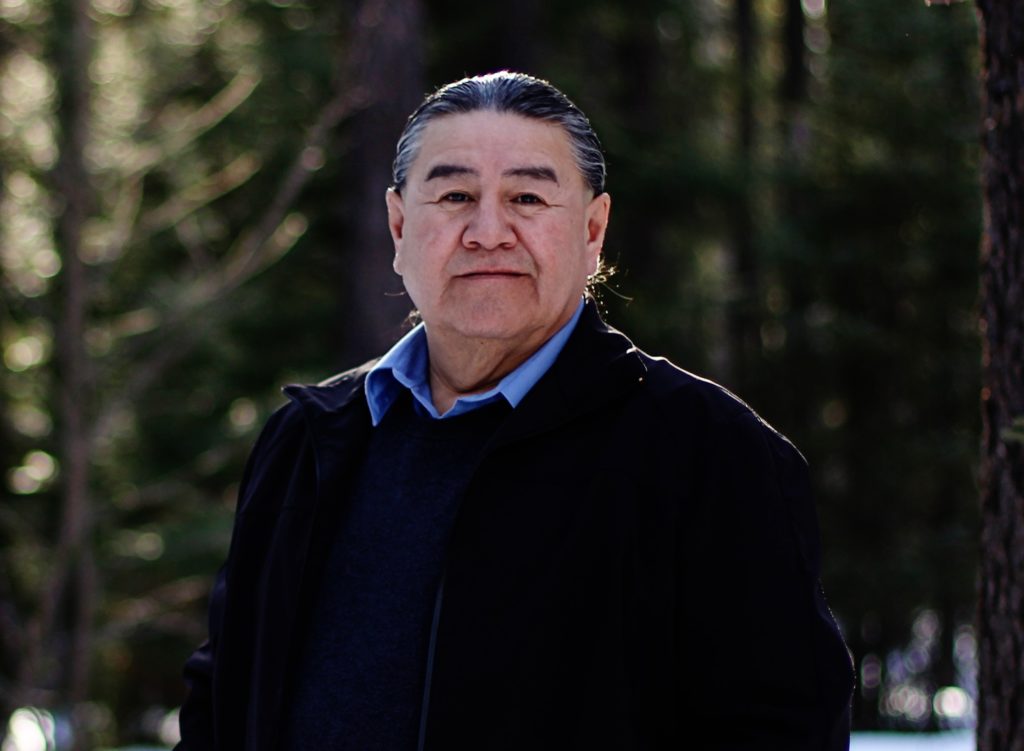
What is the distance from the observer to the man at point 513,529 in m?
1.83

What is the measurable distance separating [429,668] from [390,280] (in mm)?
7350

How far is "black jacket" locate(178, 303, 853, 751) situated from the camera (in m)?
1.81

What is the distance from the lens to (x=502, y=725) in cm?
184

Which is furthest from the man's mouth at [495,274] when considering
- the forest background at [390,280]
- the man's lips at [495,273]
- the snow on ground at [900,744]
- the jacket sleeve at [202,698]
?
the forest background at [390,280]

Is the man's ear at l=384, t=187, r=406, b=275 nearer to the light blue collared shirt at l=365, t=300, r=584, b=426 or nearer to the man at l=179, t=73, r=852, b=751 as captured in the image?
the man at l=179, t=73, r=852, b=751

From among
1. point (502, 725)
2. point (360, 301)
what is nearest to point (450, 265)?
point (502, 725)

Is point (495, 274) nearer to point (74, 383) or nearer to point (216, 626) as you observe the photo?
point (216, 626)

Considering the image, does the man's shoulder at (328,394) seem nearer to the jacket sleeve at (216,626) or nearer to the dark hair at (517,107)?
the jacket sleeve at (216,626)

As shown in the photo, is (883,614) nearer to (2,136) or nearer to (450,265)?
(2,136)

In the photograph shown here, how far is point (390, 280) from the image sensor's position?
9.14 meters

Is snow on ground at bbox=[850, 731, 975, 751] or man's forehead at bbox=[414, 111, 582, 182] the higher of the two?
man's forehead at bbox=[414, 111, 582, 182]

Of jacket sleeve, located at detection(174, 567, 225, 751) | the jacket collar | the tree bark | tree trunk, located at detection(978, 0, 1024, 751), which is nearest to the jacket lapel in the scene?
the jacket collar

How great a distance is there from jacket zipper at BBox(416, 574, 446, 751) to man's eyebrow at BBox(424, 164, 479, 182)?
0.67 m

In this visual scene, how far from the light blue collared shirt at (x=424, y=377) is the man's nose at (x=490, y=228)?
7.3 inches
